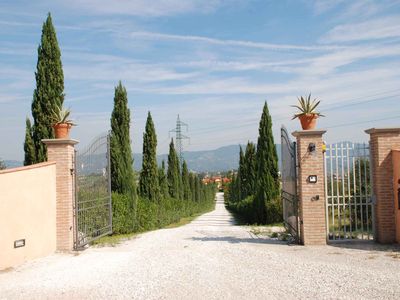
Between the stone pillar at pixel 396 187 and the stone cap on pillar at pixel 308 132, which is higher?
the stone cap on pillar at pixel 308 132

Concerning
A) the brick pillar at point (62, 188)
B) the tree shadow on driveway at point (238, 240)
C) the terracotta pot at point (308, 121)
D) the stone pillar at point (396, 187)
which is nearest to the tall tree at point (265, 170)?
the tree shadow on driveway at point (238, 240)

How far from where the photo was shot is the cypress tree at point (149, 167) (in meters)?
23.7

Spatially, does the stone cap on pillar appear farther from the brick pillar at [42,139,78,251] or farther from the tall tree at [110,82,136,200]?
the tall tree at [110,82,136,200]

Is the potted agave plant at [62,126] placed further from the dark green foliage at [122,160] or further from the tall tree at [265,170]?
the tall tree at [265,170]

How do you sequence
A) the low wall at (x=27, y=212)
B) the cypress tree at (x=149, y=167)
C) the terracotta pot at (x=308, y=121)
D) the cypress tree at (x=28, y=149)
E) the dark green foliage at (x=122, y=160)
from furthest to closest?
the cypress tree at (x=149, y=167) → the dark green foliage at (x=122, y=160) → the cypress tree at (x=28, y=149) → the terracotta pot at (x=308, y=121) → the low wall at (x=27, y=212)

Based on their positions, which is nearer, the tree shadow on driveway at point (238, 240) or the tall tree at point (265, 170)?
the tree shadow on driveway at point (238, 240)

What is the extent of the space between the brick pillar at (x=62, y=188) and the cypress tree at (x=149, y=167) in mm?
12919

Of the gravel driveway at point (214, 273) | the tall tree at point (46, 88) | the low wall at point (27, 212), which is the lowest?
the gravel driveway at point (214, 273)

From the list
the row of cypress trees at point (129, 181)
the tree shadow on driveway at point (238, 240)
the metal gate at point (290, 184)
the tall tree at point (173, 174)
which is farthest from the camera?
the tall tree at point (173, 174)

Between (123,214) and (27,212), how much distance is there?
7.57 meters

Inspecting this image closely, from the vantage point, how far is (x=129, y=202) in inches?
682

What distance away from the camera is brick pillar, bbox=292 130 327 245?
34.2 feet

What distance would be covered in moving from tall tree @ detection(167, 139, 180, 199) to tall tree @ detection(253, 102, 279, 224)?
11.6 meters

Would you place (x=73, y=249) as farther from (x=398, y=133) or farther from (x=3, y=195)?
(x=398, y=133)
